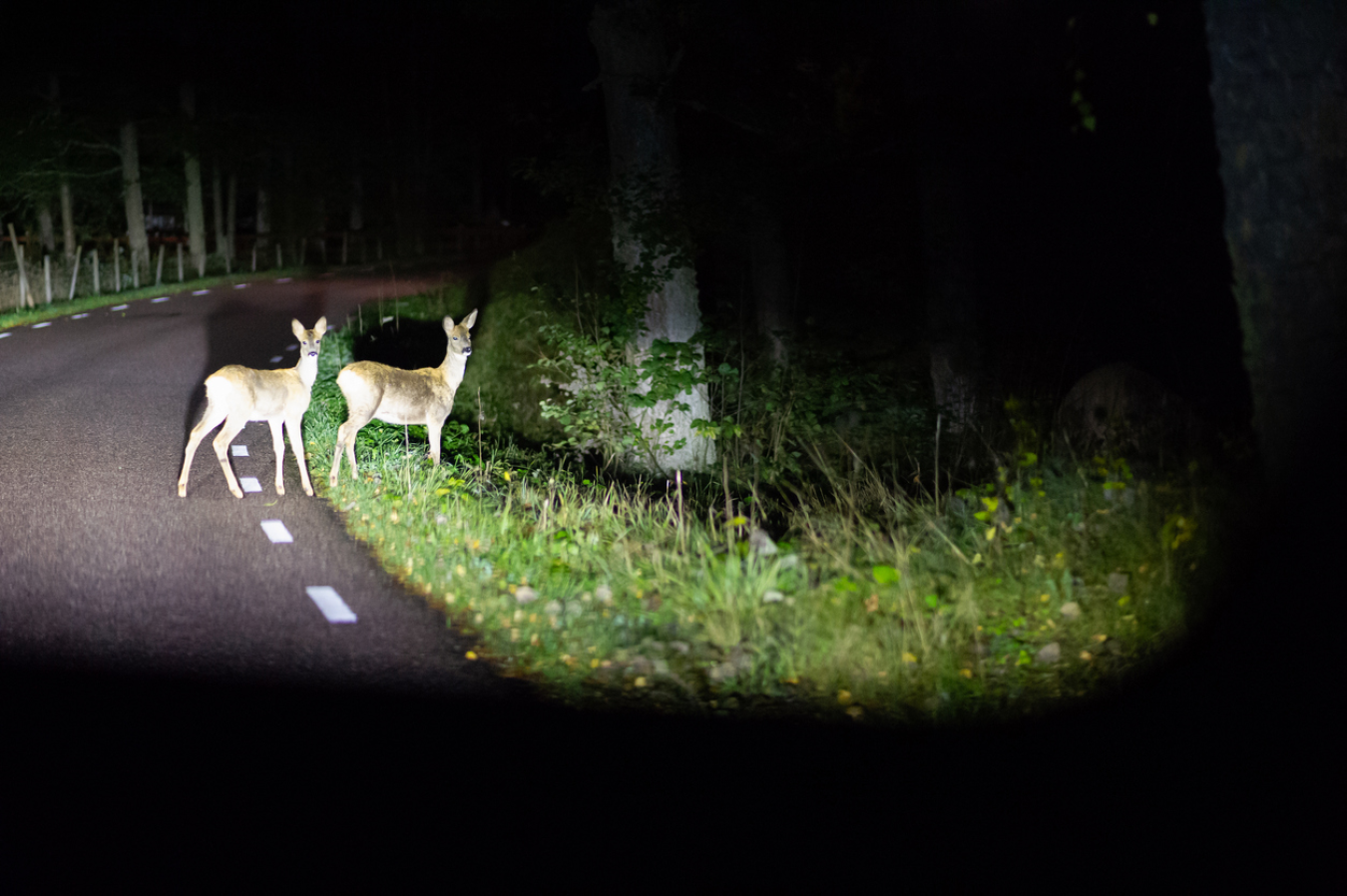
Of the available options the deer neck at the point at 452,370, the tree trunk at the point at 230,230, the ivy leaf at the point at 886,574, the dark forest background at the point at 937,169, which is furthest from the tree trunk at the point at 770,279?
the tree trunk at the point at 230,230

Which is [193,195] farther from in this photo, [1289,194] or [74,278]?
[1289,194]

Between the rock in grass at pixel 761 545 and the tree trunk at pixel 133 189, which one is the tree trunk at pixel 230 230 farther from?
the rock in grass at pixel 761 545

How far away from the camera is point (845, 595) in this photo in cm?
621

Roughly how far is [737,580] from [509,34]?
12381 millimetres

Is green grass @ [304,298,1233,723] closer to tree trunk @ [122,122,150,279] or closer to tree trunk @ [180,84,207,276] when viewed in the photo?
tree trunk @ [122,122,150,279]

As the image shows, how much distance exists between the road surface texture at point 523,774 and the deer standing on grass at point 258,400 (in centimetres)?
240

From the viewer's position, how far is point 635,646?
6.06m

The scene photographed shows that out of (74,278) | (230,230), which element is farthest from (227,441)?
(230,230)

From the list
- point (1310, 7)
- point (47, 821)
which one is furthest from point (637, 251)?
point (47, 821)

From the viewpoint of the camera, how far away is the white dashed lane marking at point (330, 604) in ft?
21.6

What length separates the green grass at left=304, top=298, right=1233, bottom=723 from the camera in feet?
18.1

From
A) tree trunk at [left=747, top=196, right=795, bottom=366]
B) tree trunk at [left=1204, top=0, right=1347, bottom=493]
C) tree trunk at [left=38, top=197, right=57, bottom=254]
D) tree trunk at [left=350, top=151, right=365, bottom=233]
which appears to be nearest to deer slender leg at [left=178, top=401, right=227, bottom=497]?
tree trunk at [left=1204, top=0, right=1347, bottom=493]

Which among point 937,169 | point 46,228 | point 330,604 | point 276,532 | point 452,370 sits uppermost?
point 46,228

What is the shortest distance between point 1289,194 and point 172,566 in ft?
22.7
